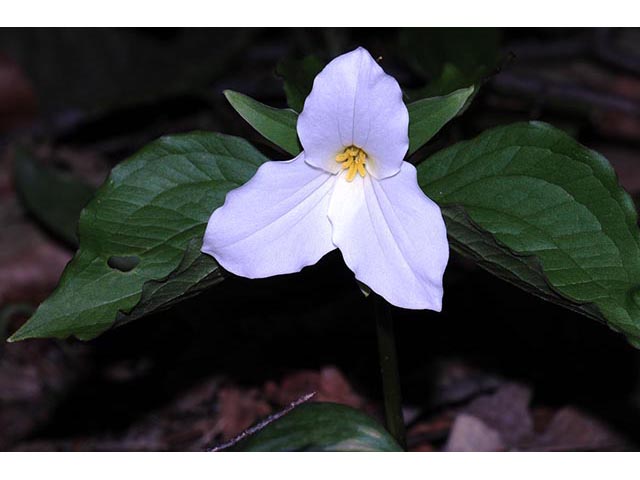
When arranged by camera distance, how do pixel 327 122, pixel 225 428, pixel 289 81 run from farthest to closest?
pixel 225 428 → pixel 289 81 → pixel 327 122

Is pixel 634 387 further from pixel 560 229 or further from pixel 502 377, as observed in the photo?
pixel 560 229

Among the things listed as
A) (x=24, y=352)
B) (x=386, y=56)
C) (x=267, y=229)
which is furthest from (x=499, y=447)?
(x=386, y=56)

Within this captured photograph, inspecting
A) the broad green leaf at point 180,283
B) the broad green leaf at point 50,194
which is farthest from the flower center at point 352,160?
the broad green leaf at point 50,194

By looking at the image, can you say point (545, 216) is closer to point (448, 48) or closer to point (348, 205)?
point (348, 205)

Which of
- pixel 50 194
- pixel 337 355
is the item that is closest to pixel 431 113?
pixel 337 355

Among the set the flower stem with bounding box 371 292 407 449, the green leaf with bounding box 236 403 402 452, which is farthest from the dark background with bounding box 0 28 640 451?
the green leaf with bounding box 236 403 402 452

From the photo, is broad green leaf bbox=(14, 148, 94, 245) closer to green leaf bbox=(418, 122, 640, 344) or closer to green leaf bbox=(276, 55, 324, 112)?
green leaf bbox=(276, 55, 324, 112)

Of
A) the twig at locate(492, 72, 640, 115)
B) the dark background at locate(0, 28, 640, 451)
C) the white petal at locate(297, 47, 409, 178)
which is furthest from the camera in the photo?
the twig at locate(492, 72, 640, 115)
